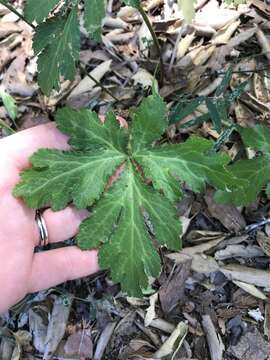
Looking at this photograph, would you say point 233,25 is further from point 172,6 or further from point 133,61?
point 133,61

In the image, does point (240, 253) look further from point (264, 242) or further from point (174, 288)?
point (174, 288)

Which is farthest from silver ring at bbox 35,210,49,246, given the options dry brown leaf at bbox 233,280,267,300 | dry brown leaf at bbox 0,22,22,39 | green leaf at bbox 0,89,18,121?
dry brown leaf at bbox 0,22,22,39

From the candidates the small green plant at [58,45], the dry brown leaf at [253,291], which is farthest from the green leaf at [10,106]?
the dry brown leaf at [253,291]

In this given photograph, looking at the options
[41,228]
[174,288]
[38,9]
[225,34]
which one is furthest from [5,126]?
[225,34]

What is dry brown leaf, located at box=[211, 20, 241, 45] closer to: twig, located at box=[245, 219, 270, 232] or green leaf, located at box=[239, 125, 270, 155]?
green leaf, located at box=[239, 125, 270, 155]

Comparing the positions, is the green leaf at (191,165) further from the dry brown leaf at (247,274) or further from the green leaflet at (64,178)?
the dry brown leaf at (247,274)
